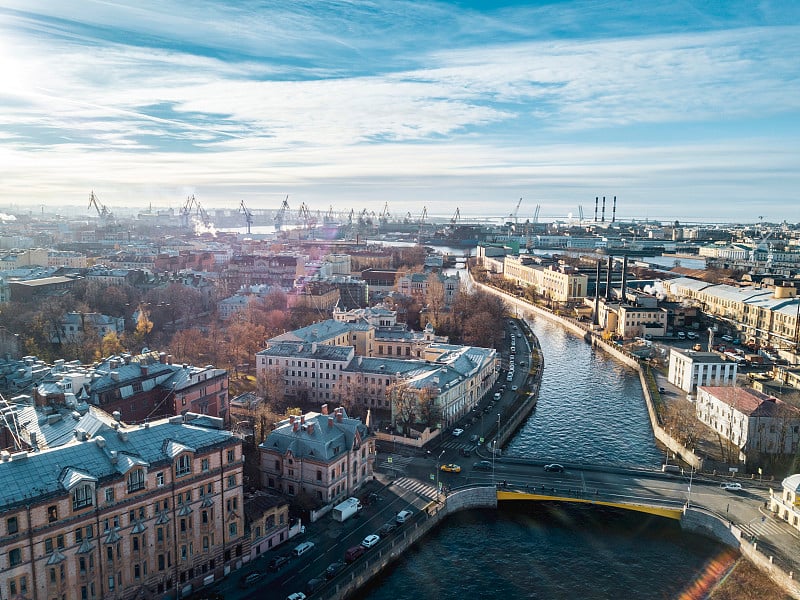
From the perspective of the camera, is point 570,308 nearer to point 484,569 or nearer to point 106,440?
point 484,569

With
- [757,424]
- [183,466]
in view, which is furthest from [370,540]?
[757,424]

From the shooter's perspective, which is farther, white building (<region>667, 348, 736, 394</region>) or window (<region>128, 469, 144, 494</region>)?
white building (<region>667, 348, 736, 394</region>)

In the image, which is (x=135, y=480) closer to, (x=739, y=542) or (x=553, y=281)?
(x=739, y=542)


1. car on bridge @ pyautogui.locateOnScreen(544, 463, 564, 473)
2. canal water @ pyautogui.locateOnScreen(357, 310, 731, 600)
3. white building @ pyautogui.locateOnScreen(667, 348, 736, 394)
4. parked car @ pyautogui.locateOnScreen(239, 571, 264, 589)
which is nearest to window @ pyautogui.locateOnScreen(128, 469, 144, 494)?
parked car @ pyautogui.locateOnScreen(239, 571, 264, 589)

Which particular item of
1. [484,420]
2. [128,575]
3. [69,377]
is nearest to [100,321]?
[69,377]

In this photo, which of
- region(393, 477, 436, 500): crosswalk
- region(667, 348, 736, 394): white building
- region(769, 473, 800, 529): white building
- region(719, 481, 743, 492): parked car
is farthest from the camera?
region(667, 348, 736, 394): white building

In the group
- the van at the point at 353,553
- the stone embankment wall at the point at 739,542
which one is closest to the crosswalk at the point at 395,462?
the van at the point at 353,553

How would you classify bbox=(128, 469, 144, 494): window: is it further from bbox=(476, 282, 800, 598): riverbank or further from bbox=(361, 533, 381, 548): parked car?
bbox=(476, 282, 800, 598): riverbank
